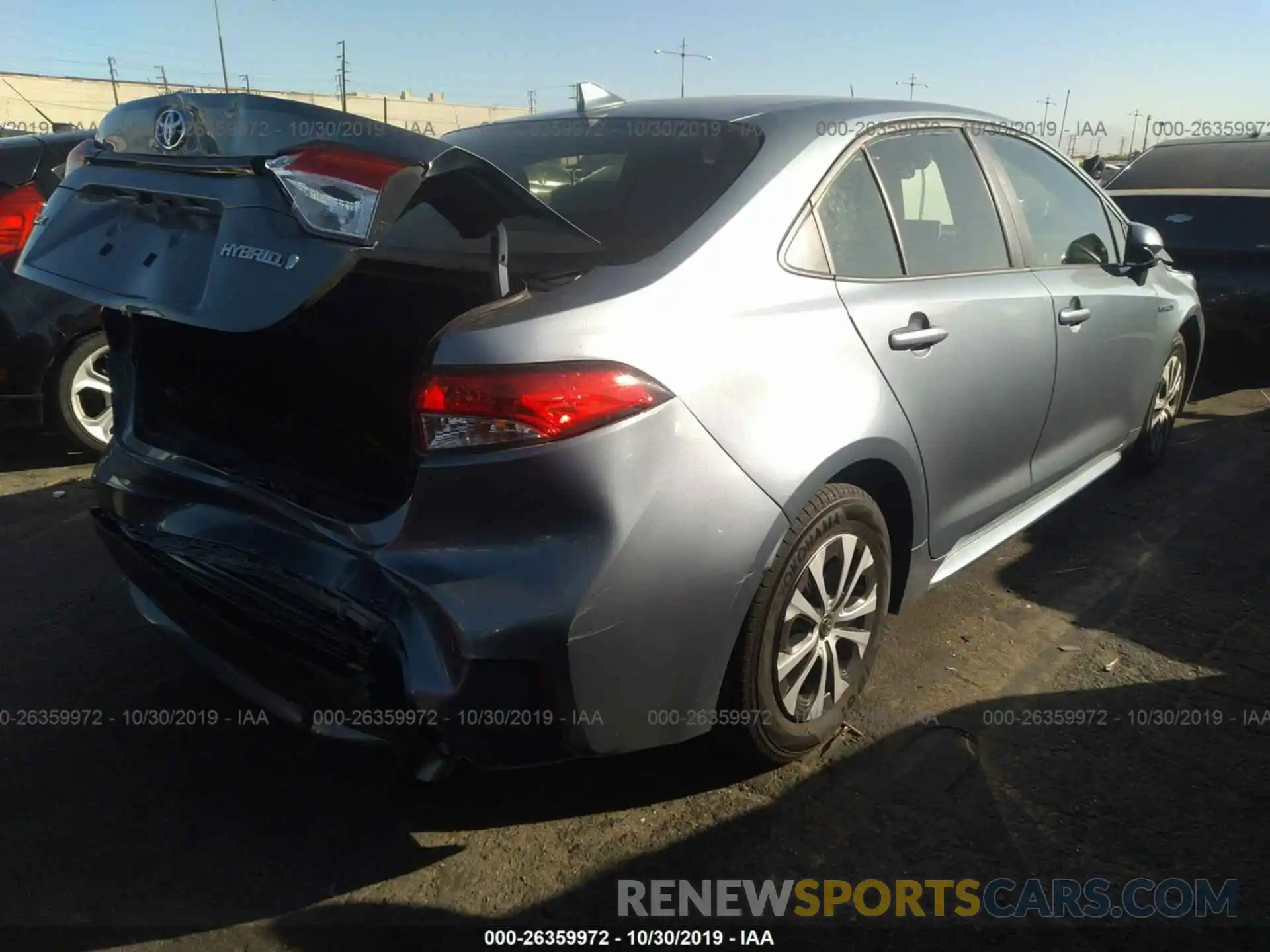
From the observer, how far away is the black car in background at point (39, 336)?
4.65 meters

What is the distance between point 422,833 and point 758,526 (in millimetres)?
1103

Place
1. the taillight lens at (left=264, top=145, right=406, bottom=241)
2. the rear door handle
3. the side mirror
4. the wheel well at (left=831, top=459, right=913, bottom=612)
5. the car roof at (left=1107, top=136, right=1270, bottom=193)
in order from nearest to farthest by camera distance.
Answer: the taillight lens at (left=264, top=145, right=406, bottom=241)
the wheel well at (left=831, top=459, right=913, bottom=612)
the rear door handle
the side mirror
the car roof at (left=1107, top=136, right=1270, bottom=193)

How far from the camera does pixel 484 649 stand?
74.5 inches

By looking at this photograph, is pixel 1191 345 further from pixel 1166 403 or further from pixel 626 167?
pixel 626 167

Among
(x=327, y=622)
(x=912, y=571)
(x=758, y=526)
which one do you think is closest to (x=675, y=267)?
(x=758, y=526)

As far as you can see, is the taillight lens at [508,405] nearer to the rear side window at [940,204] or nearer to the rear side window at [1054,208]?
the rear side window at [940,204]

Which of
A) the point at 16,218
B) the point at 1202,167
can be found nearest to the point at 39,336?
the point at 16,218

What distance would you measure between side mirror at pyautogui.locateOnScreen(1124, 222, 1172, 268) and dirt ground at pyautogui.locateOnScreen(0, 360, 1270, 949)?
1437 millimetres

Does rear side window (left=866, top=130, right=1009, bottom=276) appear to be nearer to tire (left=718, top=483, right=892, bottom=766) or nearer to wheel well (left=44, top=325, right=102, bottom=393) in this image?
tire (left=718, top=483, right=892, bottom=766)

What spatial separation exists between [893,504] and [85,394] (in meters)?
4.13

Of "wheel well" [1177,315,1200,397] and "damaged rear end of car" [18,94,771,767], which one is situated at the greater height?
"damaged rear end of car" [18,94,771,767]

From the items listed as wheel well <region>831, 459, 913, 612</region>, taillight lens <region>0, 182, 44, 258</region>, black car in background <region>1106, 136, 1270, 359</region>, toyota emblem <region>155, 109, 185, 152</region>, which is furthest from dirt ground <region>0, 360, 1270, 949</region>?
black car in background <region>1106, 136, 1270, 359</region>

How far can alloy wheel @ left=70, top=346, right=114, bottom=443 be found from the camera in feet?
16.0

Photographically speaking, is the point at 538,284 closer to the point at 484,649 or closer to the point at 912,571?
the point at 484,649
